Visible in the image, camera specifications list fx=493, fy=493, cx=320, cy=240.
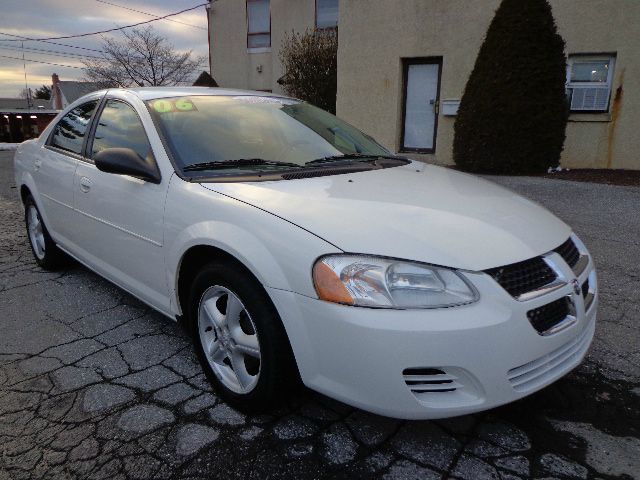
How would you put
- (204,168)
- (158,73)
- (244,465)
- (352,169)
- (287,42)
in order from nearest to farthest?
(244,465) → (204,168) → (352,169) → (287,42) → (158,73)

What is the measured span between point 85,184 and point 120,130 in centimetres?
45

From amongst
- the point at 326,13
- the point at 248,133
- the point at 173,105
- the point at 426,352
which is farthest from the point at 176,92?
the point at 326,13

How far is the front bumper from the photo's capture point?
5.73 ft

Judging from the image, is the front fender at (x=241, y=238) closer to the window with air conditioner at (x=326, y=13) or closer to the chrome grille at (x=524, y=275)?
the chrome grille at (x=524, y=275)

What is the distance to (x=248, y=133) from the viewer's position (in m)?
2.92

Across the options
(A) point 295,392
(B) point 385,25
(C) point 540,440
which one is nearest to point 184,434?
(A) point 295,392

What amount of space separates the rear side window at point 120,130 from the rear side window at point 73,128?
0.83 feet

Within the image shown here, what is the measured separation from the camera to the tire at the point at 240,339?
2033mm

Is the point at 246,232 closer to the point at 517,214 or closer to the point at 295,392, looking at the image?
the point at 295,392

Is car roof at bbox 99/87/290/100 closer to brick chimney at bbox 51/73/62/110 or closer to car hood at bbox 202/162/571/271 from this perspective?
car hood at bbox 202/162/571/271

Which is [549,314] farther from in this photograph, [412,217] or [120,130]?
[120,130]

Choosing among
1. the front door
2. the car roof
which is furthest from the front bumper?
the front door

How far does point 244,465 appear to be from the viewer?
196 centimetres

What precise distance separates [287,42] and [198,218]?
1888 centimetres
